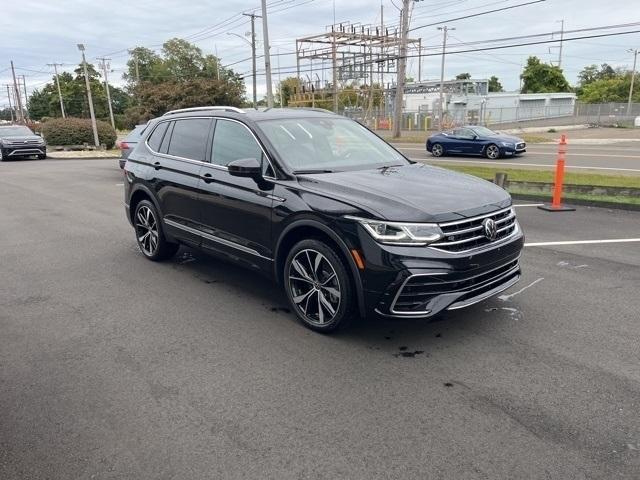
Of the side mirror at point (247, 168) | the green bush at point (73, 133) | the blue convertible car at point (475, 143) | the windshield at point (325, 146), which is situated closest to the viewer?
the side mirror at point (247, 168)

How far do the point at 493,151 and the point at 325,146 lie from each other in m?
19.7

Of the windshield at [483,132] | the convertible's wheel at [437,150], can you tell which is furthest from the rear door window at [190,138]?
Answer: the convertible's wheel at [437,150]

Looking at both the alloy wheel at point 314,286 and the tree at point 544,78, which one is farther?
the tree at point 544,78

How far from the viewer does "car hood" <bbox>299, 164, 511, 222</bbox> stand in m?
3.94

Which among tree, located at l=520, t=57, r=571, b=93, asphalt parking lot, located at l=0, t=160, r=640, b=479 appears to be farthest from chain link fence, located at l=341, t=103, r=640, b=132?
asphalt parking lot, located at l=0, t=160, r=640, b=479

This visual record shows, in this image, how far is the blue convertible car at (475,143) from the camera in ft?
75.7

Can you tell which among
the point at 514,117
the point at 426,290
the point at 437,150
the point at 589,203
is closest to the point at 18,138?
the point at 437,150

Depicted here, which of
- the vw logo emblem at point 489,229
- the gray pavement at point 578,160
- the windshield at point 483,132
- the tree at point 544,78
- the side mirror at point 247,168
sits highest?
the tree at point 544,78

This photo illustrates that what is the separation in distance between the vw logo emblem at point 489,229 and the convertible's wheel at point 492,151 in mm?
20261

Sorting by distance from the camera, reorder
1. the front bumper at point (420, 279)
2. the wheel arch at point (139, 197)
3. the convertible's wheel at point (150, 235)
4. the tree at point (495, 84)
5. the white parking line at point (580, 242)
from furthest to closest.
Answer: the tree at point (495, 84) → the white parking line at point (580, 242) → the convertible's wheel at point (150, 235) → the wheel arch at point (139, 197) → the front bumper at point (420, 279)

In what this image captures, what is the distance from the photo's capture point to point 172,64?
90.4m

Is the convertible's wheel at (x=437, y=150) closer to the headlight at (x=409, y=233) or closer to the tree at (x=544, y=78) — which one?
the headlight at (x=409, y=233)

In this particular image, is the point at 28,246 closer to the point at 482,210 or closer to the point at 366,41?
the point at 482,210

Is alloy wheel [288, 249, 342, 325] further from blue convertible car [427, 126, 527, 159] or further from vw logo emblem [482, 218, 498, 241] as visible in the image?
blue convertible car [427, 126, 527, 159]
